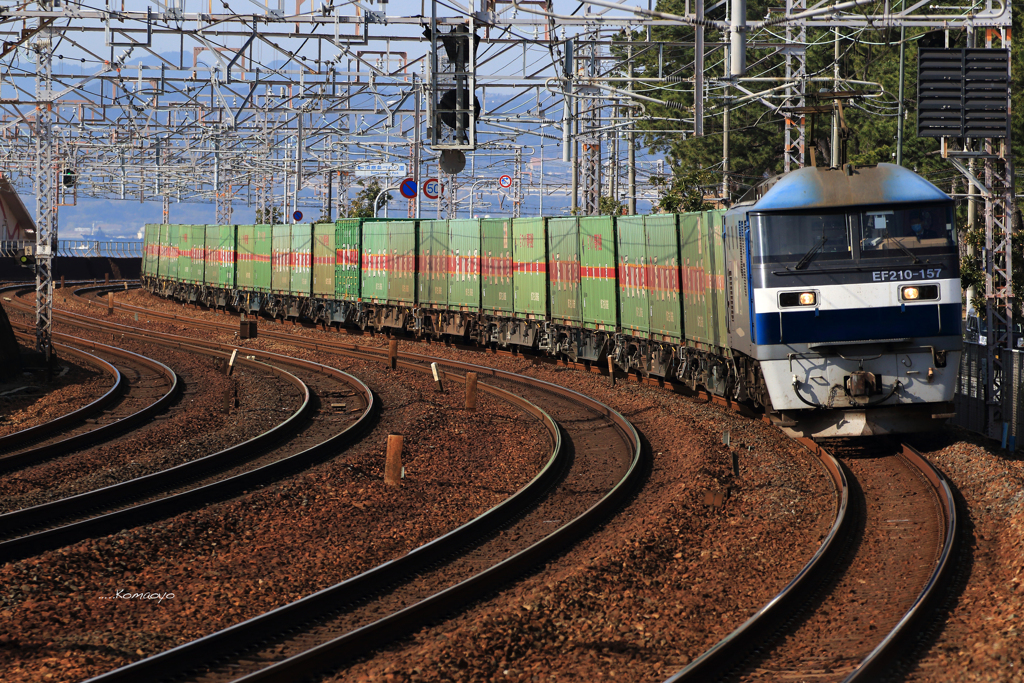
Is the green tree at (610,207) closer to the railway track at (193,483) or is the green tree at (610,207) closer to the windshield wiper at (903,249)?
the railway track at (193,483)

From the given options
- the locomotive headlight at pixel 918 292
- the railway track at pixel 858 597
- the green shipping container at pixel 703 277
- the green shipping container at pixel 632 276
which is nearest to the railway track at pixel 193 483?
the green shipping container at pixel 632 276

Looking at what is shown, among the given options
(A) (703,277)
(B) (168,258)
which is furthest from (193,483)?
(B) (168,258)

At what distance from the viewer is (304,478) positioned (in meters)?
14.4

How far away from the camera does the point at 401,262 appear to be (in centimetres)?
3431

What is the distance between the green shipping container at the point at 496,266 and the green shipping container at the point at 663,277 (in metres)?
7.43

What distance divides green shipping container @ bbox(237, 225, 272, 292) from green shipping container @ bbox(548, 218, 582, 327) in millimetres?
19489

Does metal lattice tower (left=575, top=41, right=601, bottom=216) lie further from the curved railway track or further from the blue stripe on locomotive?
the curved railway track

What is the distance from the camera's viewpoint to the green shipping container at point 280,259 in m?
42.0

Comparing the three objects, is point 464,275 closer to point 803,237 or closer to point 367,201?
point 803,237

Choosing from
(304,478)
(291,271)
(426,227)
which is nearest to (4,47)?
(426,227)

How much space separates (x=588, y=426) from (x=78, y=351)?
58.1 ft

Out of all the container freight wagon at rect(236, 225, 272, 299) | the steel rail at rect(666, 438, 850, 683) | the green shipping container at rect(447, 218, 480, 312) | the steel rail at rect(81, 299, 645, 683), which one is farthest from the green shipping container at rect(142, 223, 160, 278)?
the steel rail at rect(666, 438, 850, 683)

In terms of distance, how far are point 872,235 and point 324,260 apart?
27650mm

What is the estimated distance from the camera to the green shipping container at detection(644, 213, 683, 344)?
20.6 m
